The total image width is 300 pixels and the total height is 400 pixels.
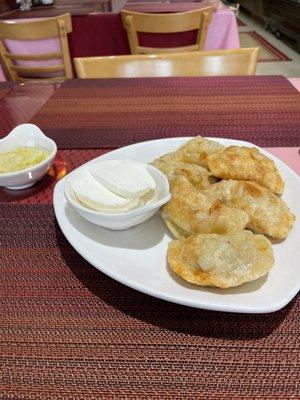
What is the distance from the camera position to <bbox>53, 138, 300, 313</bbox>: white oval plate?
480 millimetres

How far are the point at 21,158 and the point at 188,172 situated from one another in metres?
0.37

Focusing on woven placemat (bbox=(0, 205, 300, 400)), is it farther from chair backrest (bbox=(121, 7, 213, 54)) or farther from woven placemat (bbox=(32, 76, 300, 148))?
chair backrest (bbox=(121, 7, 213, 54))

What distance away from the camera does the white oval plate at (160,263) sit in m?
0.48

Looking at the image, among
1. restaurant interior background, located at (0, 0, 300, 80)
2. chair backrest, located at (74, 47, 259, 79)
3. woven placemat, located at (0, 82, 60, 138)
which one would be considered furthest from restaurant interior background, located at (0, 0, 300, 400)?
restaurant interior background, located at (0, 0, 300, 80)

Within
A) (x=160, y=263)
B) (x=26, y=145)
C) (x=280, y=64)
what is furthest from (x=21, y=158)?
(x=280, y=64)

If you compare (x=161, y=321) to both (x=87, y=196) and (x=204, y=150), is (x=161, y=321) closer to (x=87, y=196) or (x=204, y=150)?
(x=87, y=196)

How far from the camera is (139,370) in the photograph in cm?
45

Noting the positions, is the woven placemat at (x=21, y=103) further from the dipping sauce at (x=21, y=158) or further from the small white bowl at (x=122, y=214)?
the small white bowl at (x=122, y=214)

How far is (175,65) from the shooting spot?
4.83 ft

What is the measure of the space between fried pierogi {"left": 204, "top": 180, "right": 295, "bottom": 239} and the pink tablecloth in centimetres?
194

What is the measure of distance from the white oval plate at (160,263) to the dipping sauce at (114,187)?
46 mm

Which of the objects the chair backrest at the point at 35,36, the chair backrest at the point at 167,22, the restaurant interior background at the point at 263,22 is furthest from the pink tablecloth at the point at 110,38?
the chair backrest at the point at 167,22

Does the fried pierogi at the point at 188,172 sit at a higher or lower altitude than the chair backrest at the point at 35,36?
higher

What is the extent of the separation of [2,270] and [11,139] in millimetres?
381
